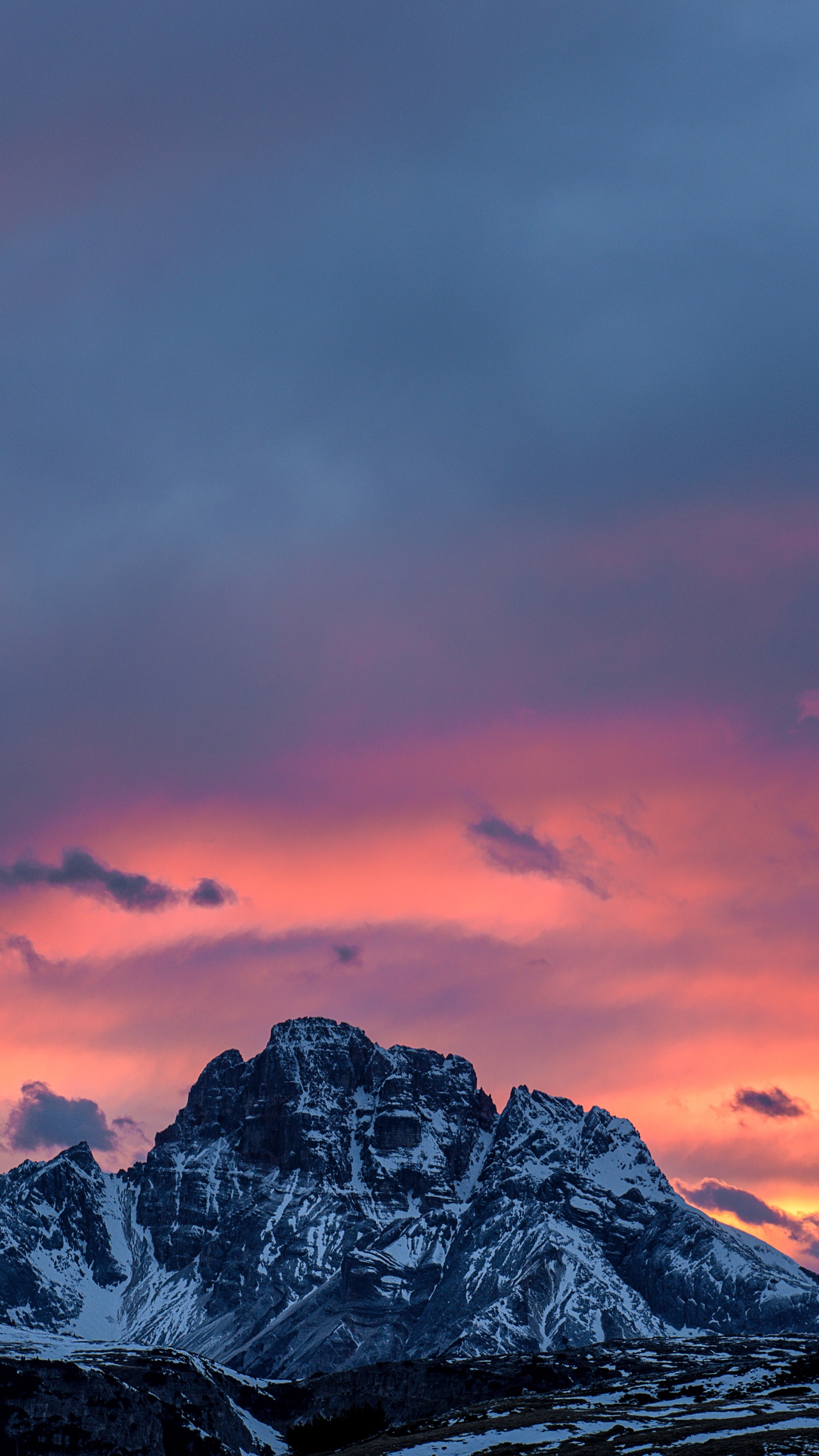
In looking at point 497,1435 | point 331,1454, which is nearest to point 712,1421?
point 497,1435

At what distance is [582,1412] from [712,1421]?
37.2 m

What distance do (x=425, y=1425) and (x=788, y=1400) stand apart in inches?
2113

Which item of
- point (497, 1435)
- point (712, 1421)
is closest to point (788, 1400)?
point (712, 1421)

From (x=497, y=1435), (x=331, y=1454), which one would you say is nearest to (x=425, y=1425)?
(x=331, y=1454)

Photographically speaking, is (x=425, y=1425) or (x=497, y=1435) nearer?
(x=497, y=1435)

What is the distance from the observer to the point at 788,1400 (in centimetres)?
14388

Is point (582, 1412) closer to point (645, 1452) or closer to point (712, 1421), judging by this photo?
point (712, 1421)

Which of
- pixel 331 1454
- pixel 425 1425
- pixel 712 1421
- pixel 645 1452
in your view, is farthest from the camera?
pixel 425 1425

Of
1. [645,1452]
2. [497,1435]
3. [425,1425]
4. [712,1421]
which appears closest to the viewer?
[645,1452]

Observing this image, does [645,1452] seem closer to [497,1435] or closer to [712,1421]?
[712,1421]

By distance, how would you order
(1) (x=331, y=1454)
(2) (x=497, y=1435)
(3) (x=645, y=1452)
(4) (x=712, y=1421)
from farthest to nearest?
(1) (x=331, y=1454) → (2) (x=497, y=1435) → (4) (x=712, y=1421) → (3) (x=645, y=1452)

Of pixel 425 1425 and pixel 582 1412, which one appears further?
pixel 425 1425

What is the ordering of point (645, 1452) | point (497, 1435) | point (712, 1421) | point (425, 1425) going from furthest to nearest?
point (425, 1425) < point (497, 1435) < point (712, 1421) < point (645, 1452)

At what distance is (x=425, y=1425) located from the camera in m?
180
